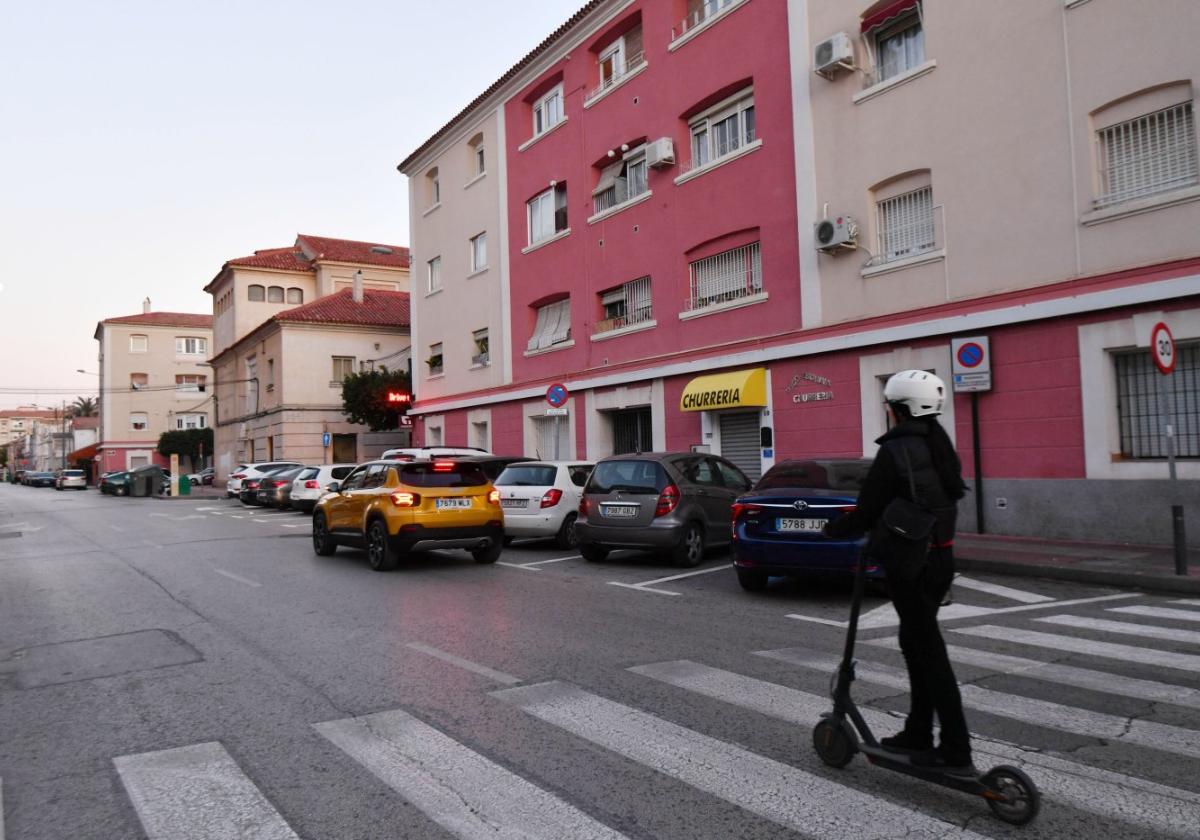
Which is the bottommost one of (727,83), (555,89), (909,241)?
(909,241)

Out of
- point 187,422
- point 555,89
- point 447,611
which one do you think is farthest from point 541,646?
point 187,422

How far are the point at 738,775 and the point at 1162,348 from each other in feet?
28.4

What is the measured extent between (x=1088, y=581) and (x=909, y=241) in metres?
7.10

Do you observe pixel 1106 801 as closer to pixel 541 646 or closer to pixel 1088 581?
pixel 541 646

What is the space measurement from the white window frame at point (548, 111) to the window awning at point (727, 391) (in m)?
9.80

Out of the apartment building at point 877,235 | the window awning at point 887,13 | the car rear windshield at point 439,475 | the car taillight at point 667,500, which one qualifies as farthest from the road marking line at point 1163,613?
the window awning at point 887,13

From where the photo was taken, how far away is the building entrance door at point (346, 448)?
4409 centimetres

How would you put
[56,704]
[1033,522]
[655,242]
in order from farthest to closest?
[655,242]
[1033,522]
[56,704]

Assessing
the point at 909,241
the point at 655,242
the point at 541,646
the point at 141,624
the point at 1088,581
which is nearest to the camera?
the point at 541,646

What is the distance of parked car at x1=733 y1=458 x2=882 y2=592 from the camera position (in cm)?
873

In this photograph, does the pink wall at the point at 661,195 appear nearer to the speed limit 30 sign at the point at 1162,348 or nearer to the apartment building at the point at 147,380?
the speed limit 30 sign at the point at 1162,348

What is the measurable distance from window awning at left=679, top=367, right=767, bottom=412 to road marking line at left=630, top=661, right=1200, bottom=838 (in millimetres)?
11749

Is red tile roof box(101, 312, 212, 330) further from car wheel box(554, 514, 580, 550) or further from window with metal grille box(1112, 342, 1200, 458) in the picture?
window with metal grille box(1112, 342, 1200, 458)

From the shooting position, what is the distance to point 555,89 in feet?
81.5
